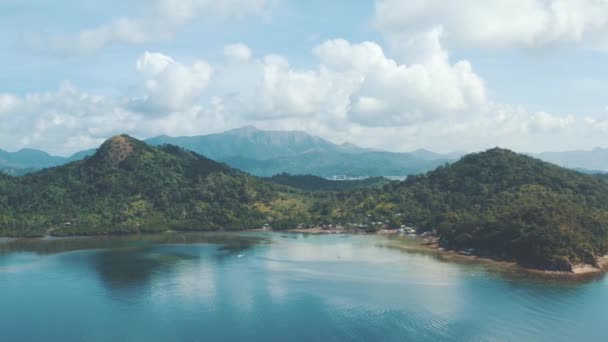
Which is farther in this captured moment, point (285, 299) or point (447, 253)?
point (447, 253)

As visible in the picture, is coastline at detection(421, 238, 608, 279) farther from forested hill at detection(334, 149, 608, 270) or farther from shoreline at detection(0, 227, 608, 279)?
forested hill at detection(334, 149, 608, 270)

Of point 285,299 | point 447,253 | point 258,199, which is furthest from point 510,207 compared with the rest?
point 258,199

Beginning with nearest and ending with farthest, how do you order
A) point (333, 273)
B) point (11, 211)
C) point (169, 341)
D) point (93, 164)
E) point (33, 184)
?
point (169, 341)
point (333, 273)
point (11, 211)
point (33, 184)
point (93, 164)

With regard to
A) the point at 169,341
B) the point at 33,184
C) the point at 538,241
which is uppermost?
the point at 33,184

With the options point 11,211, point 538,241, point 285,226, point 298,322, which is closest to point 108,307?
point 298,322

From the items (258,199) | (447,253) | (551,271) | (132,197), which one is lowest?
(551,271)

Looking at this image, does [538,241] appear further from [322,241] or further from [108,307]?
[108,307]

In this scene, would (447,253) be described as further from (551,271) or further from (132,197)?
(132,197)
